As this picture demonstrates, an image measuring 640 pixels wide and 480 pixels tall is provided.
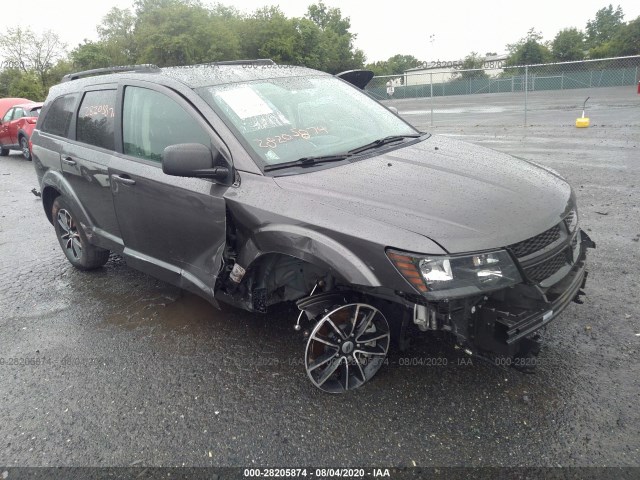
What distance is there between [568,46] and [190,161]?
64233mm

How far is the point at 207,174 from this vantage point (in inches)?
120

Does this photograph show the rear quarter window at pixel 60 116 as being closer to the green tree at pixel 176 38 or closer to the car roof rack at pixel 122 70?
the car roof rack at pixel 122 70

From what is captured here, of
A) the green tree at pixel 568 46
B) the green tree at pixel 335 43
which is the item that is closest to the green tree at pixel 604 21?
the green tree at pixel 568 46

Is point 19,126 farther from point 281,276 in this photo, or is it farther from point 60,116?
point 281,276

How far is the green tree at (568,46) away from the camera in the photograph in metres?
55.5

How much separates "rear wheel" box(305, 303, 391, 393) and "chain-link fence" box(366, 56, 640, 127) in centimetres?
1454

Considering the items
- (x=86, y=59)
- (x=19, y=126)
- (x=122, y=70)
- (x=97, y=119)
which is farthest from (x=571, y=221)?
(x=86, y=59)

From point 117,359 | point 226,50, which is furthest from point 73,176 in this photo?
point 226,50

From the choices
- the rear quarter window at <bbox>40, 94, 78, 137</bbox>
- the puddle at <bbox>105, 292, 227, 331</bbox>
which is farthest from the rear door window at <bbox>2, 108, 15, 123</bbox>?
the puddle at <bbox>105, 292, 227, 331</bbox>

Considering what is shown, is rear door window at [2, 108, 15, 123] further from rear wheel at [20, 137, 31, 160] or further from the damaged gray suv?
the damaged gray suv

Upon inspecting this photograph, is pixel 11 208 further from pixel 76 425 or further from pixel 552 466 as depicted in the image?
pixel 552 466

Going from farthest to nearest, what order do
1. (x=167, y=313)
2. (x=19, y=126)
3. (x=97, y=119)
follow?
(x=19, y=126)
(x=97, y=119)
(x=167, y=313)

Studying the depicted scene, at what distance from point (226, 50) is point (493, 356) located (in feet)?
177

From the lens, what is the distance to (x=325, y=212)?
8.82 feet
